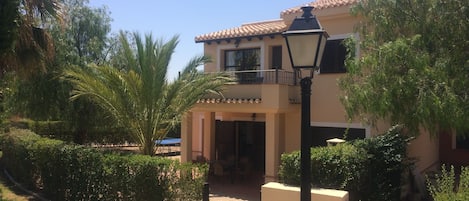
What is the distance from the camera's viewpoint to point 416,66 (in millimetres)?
8805

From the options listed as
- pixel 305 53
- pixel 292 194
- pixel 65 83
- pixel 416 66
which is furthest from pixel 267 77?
pixel 305 53

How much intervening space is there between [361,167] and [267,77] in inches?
300

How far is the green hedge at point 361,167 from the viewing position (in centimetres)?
1008

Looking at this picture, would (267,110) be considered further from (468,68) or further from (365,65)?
(468,68)

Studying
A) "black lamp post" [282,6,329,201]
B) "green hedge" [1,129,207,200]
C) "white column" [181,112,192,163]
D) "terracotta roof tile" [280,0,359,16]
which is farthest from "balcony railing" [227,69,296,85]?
"black lamp post" [282,6,329,201]

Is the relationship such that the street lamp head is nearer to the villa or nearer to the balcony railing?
the villa

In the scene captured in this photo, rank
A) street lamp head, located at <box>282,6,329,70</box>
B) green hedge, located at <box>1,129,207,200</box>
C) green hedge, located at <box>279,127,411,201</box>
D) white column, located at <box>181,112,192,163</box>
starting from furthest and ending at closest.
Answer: white column, located at <box>181,112,192,163</box>
green hedge, located at <box>1,129,207,200</box>
green hedge, located at <box>279,127,411,201</box>
street lamp head, located at <box>282,6,329,70</box>

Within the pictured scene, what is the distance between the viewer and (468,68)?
29.6ft

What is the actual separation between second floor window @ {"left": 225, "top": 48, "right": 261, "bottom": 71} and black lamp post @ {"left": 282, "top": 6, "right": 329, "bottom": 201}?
12998mm

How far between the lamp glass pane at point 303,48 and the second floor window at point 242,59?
43.1 ft

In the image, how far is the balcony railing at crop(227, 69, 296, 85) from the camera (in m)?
16.4

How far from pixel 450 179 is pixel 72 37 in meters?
21.1

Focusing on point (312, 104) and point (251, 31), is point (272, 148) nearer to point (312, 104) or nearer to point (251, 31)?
point (312, 104)

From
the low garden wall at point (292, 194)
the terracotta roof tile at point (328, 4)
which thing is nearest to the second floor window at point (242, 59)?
the terracotta roof tile at point (328, 4)
